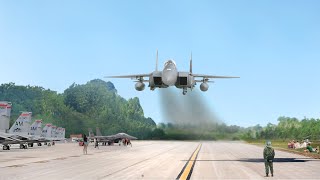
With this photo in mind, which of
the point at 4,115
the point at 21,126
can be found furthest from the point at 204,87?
the point at 21,126

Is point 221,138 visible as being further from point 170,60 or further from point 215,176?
point 215,176

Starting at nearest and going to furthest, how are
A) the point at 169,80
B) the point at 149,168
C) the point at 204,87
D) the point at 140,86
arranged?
the point at 149,168, the point at 169,80, the point at 140,86, the point at 204,87

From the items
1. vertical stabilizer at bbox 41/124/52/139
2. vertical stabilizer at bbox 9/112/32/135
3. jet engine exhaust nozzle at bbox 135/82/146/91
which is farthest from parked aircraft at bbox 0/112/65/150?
jet engine exhaust nozzle at bbox 135/82/146/91

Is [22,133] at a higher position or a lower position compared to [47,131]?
lower

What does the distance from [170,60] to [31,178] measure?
1948cm

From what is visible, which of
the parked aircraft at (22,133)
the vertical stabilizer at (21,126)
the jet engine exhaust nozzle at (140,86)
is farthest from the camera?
the vertical stabilizer at (21,126)

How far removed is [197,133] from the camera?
64625 millimetres

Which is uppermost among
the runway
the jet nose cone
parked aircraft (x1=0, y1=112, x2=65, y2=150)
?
the jet nose cone

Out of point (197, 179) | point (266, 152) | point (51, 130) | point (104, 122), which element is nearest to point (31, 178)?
A: point (197, 179)

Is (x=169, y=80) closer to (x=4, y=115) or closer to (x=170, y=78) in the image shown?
(x=170, y=78)

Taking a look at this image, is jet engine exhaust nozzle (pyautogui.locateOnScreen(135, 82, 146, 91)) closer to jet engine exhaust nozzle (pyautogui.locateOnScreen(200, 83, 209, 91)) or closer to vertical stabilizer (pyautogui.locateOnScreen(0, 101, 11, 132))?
jet engine exhaust nozzle (pyautogui.locateOnScreen(200, 83, 209, 91))

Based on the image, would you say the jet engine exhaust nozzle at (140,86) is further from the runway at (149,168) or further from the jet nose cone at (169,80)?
the runway at (149,168)

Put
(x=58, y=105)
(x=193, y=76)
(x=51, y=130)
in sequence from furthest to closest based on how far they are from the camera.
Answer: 1. (x=58, y=105)
2. (x=51, y=130)
3. (x=193, y=76)

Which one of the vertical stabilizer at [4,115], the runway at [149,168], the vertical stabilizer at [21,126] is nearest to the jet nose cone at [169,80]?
the runway at [149,168]
